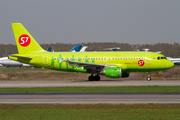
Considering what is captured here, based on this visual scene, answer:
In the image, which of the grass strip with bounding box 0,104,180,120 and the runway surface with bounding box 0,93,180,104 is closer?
the grass strip with bounding box 0,104,180,120

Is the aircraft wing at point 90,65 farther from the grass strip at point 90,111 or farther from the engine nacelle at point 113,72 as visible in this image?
the grass strip at point 90,111

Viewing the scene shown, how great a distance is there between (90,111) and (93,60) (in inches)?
1079

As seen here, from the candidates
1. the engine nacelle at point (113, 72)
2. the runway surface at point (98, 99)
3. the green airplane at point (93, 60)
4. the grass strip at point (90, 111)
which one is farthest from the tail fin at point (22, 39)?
the grass strip at point (90, 111)

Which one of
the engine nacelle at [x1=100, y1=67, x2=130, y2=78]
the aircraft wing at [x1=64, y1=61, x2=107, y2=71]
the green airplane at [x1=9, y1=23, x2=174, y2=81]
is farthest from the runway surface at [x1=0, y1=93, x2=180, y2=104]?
the aircraft wing at [x1=64, y1=61, x2=107, y2=71]

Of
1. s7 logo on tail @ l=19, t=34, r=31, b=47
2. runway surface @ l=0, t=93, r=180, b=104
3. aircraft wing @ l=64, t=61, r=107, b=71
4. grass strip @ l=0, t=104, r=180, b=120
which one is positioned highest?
s7 logo on tail @ l=19, t=34, r=31, b=47

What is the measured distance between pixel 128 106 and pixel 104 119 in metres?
4.24

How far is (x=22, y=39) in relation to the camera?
45406 millimetres

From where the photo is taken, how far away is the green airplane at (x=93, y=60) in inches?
1652

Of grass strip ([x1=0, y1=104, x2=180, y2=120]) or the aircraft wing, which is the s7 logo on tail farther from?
grass strip ([x1=0, y1=104, x2=180, y2=120])

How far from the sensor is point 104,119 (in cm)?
1383

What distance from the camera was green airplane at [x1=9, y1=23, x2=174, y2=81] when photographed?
42.0 meters

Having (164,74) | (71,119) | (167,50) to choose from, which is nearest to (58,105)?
(71,119)

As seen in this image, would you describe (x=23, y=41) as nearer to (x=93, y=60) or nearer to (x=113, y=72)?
(x=93, y=60)

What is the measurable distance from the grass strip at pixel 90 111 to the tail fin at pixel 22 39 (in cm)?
2744
